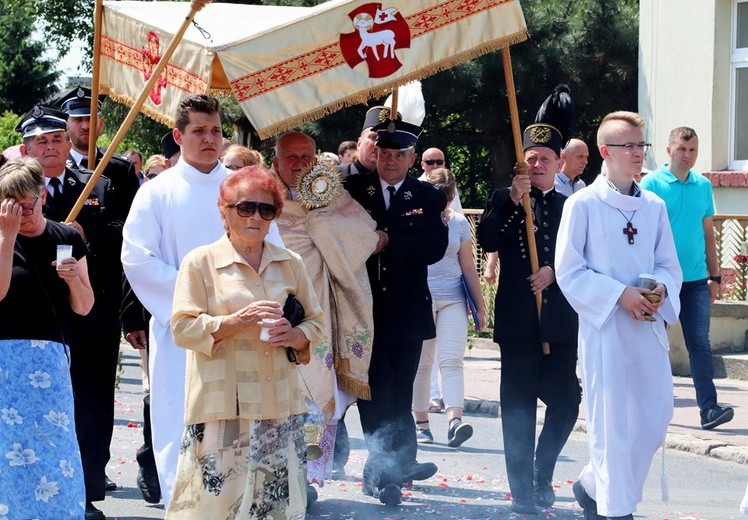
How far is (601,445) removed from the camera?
6711mm

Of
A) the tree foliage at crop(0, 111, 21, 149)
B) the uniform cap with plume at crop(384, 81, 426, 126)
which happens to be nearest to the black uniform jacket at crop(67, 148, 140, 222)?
the uniform cap with plume at crop(384, 81, 426, 126)

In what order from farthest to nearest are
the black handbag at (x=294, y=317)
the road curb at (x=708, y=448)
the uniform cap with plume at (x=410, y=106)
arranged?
the road curb at (x=708, y=448) → the uniform cap with plume at (x=410, y=106) → the black handbag at (x=294, y=317)

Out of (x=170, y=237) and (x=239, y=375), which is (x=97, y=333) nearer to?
(x=170, y=237)

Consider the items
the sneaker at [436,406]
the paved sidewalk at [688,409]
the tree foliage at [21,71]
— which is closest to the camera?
the paved sidewalk at [688,409]

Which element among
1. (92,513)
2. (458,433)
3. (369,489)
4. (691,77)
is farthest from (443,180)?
(691,77)

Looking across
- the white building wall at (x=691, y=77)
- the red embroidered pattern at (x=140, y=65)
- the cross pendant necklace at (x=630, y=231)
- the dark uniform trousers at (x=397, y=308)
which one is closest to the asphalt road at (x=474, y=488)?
the dark uniform trousers at (x=397, y=308)

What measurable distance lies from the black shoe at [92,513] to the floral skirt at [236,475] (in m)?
1.73

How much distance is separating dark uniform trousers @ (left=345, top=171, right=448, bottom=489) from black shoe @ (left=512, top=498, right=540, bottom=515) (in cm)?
71

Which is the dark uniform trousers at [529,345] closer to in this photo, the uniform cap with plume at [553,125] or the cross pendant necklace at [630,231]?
the uniform cap with plume at [553,125]

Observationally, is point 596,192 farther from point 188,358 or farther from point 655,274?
point 188,358

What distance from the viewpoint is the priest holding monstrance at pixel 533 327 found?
25.1 ft

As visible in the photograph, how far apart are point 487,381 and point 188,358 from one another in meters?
7.54

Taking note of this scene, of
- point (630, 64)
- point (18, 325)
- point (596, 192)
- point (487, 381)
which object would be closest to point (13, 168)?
point (18, 325)

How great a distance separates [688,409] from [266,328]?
6.43 metres
